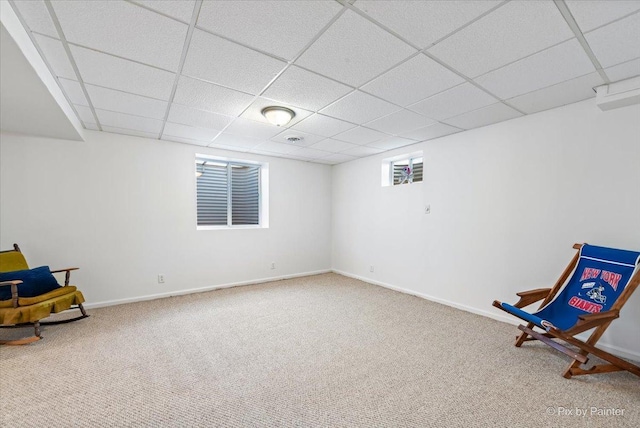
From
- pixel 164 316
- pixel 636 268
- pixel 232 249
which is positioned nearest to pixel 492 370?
pixel 636 268

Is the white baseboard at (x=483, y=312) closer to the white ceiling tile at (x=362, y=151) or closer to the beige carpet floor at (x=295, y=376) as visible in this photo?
the beige carpet floor at (x=295, y=376)

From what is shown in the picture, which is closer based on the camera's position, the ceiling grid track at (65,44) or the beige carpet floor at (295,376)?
the ceiling grid track at (65,44)

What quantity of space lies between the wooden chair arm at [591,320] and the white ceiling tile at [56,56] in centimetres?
410

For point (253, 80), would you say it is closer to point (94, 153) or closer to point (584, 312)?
point (94, 153)

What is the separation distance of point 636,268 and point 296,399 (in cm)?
288

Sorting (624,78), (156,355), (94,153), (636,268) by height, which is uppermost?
(624,78)

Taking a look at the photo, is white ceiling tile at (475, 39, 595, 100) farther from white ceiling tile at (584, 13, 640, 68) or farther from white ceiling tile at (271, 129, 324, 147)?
white ceiling tile at (271, 129, 324, 147)

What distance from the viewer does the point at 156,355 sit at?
2.45 meters

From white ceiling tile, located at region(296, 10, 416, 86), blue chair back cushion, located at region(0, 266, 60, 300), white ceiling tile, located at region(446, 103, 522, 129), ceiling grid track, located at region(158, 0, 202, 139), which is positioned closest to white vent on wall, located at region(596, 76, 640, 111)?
white ceiling tile, located at region(446, 103, 522, 129)

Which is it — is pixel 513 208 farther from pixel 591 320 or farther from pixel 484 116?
pixel 591 320

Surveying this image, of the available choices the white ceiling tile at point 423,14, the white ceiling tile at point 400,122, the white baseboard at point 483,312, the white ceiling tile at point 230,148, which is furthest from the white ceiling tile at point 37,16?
the white baseboard at point 483,312

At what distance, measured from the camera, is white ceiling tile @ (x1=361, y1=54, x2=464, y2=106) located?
2061mm

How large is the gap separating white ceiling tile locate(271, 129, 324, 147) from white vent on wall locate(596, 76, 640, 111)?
2888 millimetres

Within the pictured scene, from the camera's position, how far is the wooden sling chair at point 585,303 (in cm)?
205
